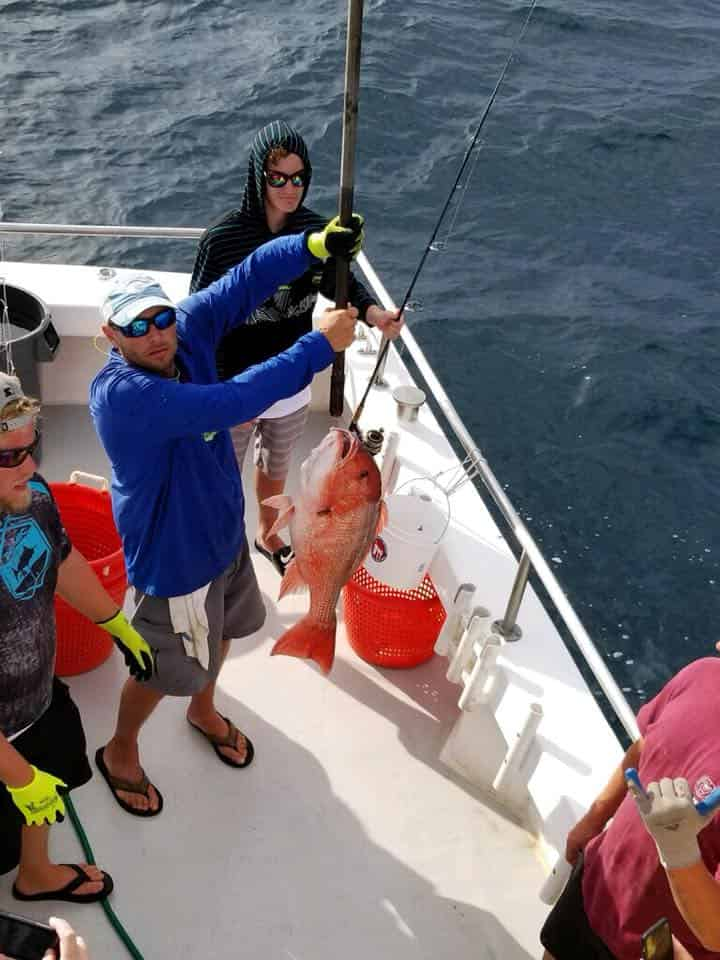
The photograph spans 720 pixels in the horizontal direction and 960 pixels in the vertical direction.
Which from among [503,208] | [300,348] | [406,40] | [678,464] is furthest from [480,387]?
[406,40]

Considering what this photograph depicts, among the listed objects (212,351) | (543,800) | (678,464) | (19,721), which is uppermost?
(212,351)

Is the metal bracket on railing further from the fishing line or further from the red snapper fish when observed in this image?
the fishing line

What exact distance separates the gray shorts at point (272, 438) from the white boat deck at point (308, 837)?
862mm

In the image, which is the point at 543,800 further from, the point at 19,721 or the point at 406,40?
the point at 406,40

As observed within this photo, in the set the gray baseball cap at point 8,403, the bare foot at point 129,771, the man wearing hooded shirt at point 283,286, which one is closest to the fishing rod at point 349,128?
the man wearing hooded shirt at point 283,286

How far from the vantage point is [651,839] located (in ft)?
7.13

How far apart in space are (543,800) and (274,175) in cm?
249

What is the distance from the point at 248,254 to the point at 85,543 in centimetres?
137

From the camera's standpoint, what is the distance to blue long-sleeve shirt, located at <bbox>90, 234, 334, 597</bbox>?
8.13 ft

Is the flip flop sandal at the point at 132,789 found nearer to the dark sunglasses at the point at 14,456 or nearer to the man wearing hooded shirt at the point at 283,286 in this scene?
the man wearing hooded shirt at the point at 283,286

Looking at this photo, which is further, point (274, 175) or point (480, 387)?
point (480, 387)

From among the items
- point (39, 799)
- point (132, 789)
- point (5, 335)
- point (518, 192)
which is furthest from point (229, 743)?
point (518, 192)

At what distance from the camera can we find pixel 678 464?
6988 millimetres

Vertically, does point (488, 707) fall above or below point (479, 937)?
above
